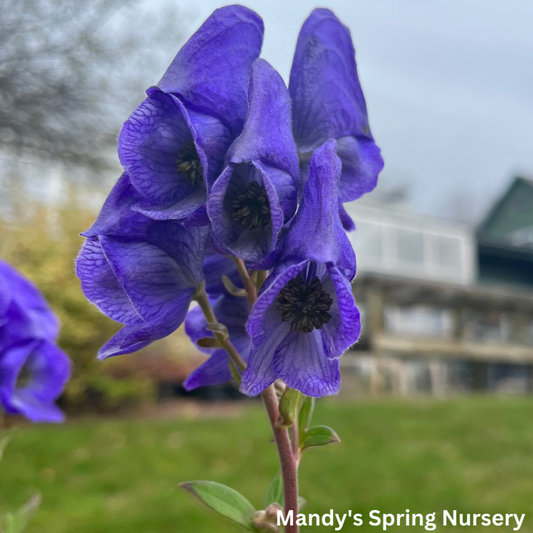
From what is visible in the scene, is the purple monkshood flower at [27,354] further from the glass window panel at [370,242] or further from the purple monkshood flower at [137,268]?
the glass window panel at [370,242]

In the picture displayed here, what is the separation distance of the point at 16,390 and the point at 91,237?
56 cm

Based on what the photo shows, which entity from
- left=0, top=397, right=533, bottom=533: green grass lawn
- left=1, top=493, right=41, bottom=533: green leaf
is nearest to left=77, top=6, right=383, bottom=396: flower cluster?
left=1, top=493, right=41, bottom=533: green leaf

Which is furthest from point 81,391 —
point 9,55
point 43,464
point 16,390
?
point 16,390

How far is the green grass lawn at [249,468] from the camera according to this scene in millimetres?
2910

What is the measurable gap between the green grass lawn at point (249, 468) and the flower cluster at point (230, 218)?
1.82 meters

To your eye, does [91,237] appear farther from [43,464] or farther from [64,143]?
[64,143]

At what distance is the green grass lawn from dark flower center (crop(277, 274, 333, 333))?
6.07ft

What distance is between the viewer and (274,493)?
23.3 inches

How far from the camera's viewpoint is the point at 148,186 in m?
0.49

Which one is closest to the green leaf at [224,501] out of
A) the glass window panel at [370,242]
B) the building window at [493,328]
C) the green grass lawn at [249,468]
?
the green grass lawn at [249,468]

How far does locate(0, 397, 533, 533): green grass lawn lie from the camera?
2910mm

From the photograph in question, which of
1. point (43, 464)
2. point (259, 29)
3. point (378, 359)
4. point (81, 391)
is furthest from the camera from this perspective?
point (378, 359)

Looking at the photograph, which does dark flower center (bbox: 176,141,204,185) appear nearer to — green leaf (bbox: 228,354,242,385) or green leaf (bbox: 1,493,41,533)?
green leaf (bbox: 228,354,242,385)

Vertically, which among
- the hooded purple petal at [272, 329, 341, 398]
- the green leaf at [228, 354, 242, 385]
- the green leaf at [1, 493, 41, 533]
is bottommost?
the green leaf at [1, 493, 41, 533]
